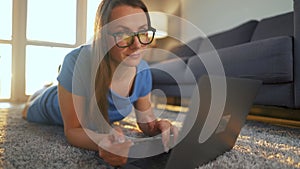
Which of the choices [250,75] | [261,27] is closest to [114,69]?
[250,75]

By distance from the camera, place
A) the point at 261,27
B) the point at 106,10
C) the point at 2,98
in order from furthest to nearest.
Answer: the point at 2,98 < the point at 261,27 < the point at 106,10

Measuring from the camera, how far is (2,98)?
10.6 feet

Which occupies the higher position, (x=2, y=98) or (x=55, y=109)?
(x=55, y=109)

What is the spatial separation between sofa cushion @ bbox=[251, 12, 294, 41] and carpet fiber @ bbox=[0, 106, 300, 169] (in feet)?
3.05

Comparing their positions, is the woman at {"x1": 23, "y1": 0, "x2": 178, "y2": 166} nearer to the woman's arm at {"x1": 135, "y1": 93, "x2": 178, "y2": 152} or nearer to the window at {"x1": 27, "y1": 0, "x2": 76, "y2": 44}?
the woman's arm at {"x1": 135, "y1": 93, "x2": 178, "y2": 152}

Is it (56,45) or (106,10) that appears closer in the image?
(106,10)

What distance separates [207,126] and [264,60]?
80 centimetres

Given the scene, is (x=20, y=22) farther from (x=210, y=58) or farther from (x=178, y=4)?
(x=210, y=58)

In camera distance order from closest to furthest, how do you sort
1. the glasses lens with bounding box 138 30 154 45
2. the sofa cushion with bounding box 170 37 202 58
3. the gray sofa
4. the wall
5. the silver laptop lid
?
the silver laptop lid < the glasses lens with bounding box 138 30 154 45 < the gray sofa < the wall < the sofa cushion with bounding box 170 37 202 58

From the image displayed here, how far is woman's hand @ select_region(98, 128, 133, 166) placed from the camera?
1.69 feet

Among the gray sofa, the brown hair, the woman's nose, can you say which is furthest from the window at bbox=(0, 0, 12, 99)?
the woman's nose

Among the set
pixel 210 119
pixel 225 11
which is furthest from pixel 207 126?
pixel 225 11

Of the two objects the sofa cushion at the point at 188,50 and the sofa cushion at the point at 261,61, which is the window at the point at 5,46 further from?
the sofa cushion at the point at 261,61

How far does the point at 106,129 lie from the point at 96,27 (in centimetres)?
31
